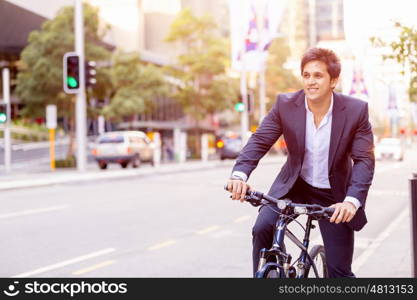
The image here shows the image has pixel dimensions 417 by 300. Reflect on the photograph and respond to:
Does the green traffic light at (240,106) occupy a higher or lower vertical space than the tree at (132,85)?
lower

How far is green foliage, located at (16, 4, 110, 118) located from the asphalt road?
1839cm

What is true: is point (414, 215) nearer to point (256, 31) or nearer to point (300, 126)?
point (300, 126)

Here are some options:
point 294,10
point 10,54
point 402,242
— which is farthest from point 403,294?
point 294,10

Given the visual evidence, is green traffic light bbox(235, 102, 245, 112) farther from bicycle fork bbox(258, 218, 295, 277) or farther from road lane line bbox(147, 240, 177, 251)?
bicycle fork bbox(258, 218, 295, 277)

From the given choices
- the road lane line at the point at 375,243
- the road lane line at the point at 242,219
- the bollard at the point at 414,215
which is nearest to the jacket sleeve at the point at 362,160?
the bollard at the point at 414,215

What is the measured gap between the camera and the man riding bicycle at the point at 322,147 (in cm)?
379

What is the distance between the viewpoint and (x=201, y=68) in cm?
4922

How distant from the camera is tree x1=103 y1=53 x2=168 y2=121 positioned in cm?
4588

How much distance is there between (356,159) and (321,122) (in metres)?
0.26

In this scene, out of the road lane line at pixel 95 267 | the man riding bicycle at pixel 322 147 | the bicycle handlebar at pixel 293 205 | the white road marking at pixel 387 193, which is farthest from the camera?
the white road marking at pixel 387 193

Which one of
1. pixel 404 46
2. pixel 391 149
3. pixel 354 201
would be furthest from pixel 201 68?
pixel 354 201

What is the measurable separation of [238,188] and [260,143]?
1.39 ft

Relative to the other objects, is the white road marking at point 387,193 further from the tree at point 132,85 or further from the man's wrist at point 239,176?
the tree at point 132,85

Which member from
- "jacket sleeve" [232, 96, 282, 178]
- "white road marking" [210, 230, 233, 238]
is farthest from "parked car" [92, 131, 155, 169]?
"jacket sleeve" [232, 96, 282, 178]
